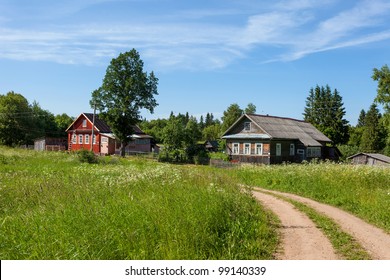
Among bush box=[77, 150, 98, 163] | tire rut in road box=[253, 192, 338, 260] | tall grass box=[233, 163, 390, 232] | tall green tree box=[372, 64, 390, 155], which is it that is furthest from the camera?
tall green tree box=[372, 64, 390, 155]

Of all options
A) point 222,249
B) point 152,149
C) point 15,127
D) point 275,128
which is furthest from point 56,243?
point 15,127

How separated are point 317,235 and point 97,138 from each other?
49.3 metres

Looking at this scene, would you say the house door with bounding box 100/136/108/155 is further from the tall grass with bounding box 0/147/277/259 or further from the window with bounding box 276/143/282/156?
the tall grass with bounding box 0/147/277/259

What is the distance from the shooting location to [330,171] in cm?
1927

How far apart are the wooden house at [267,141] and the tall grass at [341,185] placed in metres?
16.9

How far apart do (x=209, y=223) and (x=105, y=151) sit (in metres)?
48.0

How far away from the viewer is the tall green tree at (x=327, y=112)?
77537mm

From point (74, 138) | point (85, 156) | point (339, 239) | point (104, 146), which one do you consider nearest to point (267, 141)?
point (85, 156)

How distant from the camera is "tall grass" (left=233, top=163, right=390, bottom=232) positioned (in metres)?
12.4

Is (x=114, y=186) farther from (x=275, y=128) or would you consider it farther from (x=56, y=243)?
(x=275, y=128)

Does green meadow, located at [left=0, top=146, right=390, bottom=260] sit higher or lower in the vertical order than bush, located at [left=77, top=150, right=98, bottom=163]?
lower

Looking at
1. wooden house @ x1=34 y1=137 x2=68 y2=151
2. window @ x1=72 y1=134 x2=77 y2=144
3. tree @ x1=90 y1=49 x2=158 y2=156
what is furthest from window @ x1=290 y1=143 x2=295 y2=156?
window @ x1=72 y1=134 x2=77 y2=144

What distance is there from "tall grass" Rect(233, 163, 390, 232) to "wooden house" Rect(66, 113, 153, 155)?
34.1 metres

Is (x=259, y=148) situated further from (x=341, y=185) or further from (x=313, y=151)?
(x=341, y=185)
